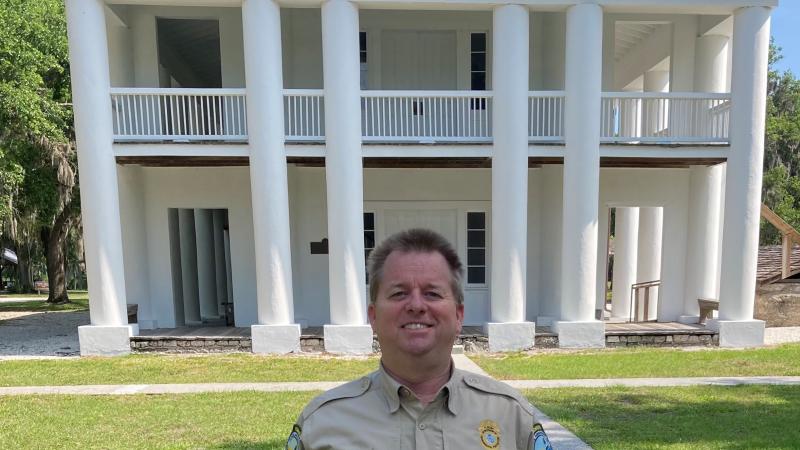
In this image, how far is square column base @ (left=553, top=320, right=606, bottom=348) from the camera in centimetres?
876

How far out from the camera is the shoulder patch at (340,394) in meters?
1.65

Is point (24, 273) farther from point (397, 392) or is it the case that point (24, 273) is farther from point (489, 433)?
point (489, 433)

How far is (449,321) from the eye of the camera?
5.22 ft

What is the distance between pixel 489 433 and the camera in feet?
5.25

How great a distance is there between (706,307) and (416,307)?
1049 centimetres

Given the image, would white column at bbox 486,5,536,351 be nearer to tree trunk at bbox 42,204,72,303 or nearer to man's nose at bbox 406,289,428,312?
man's nose at bbox 406,289,428,312

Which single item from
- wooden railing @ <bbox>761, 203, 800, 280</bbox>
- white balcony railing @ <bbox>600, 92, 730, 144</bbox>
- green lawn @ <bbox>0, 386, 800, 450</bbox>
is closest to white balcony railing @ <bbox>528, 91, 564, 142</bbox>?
white balcony railing @ <bbox>600, 92, 730, 144</bbox>

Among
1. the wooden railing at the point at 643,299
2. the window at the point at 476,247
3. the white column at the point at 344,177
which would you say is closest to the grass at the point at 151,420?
the white column at the point at 344,177

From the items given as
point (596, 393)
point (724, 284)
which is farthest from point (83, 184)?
point (724, 284)

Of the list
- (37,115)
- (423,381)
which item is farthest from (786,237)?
(37,115)

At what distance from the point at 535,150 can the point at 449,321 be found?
774cm

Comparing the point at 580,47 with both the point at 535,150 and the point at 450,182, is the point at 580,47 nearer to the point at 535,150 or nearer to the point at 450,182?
the point at 535,150

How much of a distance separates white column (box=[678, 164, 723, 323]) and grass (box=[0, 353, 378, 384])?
279 inches

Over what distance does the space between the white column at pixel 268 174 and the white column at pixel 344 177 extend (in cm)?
78
